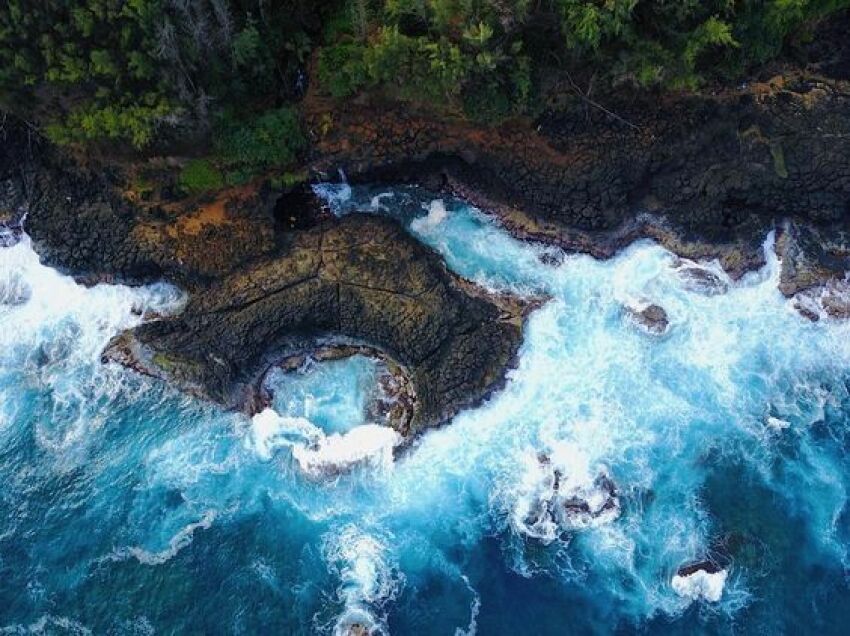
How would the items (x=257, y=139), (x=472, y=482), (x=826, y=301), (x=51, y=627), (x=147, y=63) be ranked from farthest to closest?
(x=826, y=301), (x=257, y=139), (x=472, y=482), (x=147, y=63), (x=51, y=627)

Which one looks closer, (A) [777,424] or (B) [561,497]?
(B) [561,497]

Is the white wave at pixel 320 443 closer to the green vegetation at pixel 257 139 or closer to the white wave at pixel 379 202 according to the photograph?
the white wave at pixel 379 202

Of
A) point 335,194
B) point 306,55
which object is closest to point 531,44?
point 306,55

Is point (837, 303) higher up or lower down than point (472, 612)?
higher up

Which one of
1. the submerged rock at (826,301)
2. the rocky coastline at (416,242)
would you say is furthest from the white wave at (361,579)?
the submerged rock at (826,301)

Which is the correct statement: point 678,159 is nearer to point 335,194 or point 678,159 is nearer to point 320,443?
point 335,194

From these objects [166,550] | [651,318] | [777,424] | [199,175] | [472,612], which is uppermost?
[199,175]

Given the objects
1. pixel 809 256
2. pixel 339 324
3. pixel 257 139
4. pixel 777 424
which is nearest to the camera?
pixel 777 424

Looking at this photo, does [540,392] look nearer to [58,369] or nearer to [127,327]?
[127,327]
